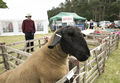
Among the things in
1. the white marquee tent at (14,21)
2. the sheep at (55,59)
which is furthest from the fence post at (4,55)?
the white marquee tent at (14,21)

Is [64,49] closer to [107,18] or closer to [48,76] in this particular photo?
[48,76]

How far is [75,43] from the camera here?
1.41 m

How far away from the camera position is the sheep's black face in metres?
1.37

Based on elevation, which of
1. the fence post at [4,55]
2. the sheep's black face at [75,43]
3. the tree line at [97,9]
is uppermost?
the tree line at [97,9]

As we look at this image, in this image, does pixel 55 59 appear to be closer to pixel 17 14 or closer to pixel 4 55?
pixel 4 55

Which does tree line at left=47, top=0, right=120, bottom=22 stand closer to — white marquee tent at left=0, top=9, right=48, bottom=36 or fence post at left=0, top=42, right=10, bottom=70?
white marquee tent at left=0, top=9, right=48, bottom=36

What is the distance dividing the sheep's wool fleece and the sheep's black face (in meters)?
0.20

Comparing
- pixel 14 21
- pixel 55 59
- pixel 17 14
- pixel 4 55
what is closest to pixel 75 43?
pixel 55 59

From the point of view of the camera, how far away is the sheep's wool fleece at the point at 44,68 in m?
1.47

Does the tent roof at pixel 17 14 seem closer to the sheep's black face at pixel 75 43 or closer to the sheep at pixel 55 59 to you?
the sheep at pixel 55 59

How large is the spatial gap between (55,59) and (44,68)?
246 mm

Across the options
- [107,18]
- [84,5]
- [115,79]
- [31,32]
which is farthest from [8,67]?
[84,5]

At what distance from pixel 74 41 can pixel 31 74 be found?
3.12ft

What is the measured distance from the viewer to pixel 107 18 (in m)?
40.8
